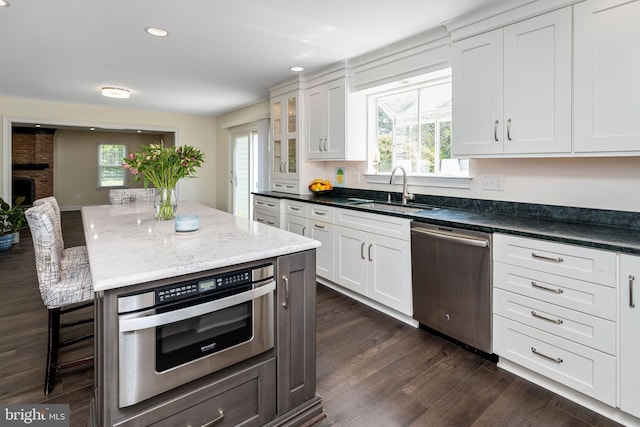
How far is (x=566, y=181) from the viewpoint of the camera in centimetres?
236

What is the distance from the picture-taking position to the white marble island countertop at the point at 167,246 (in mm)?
1250

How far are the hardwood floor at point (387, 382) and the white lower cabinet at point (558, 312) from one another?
0.17m

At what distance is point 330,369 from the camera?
7.16ft

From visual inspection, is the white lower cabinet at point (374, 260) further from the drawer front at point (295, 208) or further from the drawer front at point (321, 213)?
the drawer front at point (295, 208)

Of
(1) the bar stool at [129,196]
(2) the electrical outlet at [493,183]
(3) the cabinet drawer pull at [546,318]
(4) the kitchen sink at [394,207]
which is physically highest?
(2) the electrical outlet at [493,183]

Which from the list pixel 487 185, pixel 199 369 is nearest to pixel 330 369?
pixel 199 369

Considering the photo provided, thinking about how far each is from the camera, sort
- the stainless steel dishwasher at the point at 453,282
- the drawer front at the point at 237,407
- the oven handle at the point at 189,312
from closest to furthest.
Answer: the oven handle at the point at 189,312
the drawer front at the point at 237,407
the stainless steel dishwasher at the point at 453,282

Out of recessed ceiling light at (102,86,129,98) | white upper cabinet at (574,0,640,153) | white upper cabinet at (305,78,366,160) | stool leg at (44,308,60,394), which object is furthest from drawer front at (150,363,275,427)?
recessed ceiling light at (102,86,129,98)

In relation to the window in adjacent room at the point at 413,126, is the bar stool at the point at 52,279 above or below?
below

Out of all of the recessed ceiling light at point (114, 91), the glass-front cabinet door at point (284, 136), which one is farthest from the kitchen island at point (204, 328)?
the recessed ceiling light at point (114, 91)

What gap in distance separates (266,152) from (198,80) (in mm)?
1499

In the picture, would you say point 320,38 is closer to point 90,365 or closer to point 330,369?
point 330,369

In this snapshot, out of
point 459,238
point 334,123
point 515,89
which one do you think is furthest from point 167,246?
point 334,123

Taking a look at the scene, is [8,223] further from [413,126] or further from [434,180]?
[434,180]
